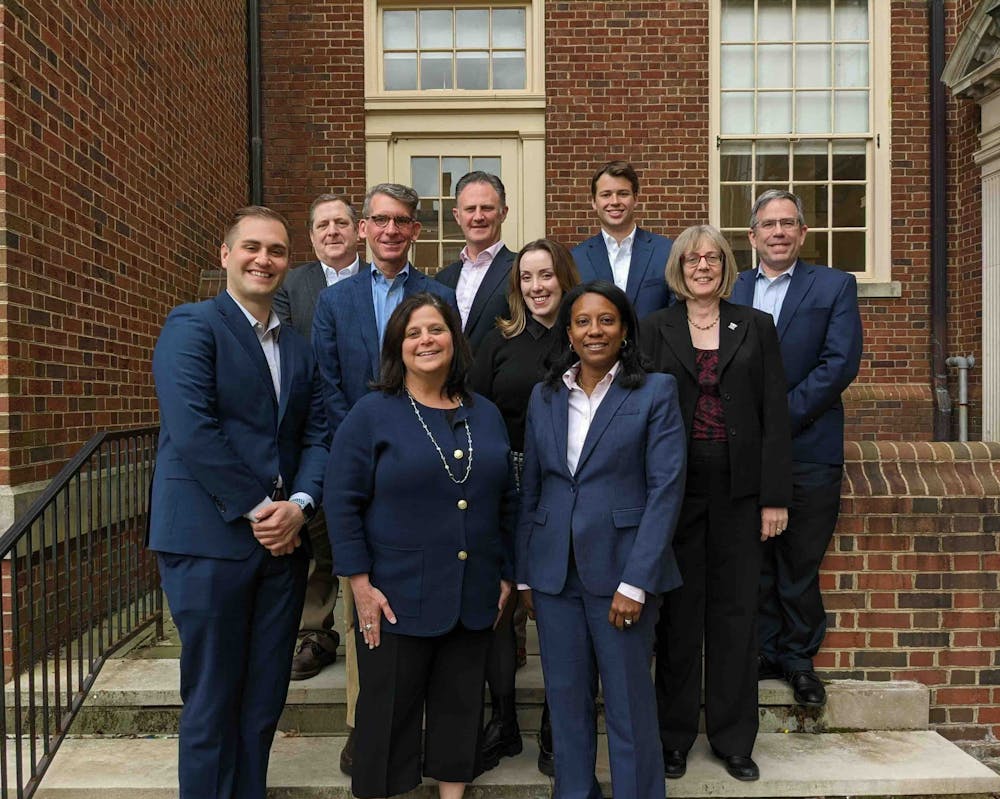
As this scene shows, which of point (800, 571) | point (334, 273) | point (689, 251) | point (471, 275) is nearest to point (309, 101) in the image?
point (334, 273)

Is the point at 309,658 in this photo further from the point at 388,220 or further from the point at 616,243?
the point at 616,243

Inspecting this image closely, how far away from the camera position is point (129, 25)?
16.4 ft

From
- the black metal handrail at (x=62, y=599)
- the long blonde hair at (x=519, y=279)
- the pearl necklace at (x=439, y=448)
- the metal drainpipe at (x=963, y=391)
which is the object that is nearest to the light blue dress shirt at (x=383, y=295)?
the long blonde hair at (x=519, y=279)

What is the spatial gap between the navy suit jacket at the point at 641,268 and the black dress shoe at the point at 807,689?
1770mm

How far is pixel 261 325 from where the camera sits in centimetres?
287

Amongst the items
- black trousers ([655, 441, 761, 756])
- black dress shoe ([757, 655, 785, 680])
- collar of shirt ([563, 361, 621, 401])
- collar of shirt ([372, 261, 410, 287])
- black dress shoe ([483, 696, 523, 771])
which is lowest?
black dress shoe ([483, 696, 523, 771])

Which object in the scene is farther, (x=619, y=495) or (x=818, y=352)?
(x=818, y=352)

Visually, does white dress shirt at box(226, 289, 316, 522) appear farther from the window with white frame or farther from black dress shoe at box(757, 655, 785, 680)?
the window with white frame

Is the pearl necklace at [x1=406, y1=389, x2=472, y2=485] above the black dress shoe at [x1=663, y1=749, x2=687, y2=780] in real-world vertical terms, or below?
above

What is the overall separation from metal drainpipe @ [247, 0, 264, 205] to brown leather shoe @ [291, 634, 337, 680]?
15.8ft

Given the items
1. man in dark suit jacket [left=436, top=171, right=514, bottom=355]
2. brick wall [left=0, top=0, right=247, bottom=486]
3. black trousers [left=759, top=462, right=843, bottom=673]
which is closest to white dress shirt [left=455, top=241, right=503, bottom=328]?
man in dark suit jacket [left=436, top=171, right=514, bottom=355]

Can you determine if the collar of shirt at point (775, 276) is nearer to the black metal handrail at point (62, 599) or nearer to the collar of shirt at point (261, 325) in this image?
the collar of shirt at point (261, 325)

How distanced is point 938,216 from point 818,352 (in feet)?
16.4

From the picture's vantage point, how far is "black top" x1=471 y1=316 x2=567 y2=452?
3.24 m
